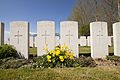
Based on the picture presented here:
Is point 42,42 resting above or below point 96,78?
above

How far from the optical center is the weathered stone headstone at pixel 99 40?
5504 millimetres

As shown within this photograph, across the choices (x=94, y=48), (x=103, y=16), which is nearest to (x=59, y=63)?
(x=94, y=48)

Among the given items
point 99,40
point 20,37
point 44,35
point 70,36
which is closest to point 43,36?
point 44,35

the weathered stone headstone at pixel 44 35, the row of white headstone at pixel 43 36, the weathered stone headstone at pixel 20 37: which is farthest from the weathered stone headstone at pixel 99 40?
the weathered stone headstone at pixel 20 37

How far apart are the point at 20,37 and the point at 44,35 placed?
156 cm

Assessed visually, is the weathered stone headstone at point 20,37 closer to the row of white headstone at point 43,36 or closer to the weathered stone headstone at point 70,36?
the row of white headstone at point 43,36

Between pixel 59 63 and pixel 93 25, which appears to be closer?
pixel 59 63

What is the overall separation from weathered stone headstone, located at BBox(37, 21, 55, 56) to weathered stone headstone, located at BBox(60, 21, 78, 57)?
0.68m

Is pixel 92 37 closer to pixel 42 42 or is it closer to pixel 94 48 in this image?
pixel 94 48

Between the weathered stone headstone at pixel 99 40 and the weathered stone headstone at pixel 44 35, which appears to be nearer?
the weathered stone headstone at pixel 44 35

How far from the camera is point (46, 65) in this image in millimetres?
3346

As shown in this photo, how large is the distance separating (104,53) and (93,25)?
2026 mm

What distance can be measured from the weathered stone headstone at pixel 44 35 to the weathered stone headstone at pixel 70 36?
68cm

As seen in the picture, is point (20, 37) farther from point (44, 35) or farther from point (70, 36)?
point (70, 36)
